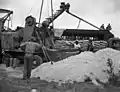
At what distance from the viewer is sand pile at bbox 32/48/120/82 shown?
7.52m

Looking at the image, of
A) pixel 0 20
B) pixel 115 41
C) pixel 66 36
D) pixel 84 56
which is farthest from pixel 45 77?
pixel 66 36

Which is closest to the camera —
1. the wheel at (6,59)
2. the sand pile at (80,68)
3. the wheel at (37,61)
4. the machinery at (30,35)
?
the sand pile at (80,68)

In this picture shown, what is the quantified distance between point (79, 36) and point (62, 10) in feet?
10.7

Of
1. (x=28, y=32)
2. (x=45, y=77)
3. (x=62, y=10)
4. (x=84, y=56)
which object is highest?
(x=62, y=10)

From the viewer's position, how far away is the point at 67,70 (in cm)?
801

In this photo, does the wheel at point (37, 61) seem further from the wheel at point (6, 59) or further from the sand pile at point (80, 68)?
the sand pile at point (80, 68)

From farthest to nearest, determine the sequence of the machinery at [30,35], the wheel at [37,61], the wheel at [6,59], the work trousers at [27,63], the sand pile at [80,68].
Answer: the wheel at [6,59] → the machinery at [30,35] → the wheel at [37,61] → the work trousers at [27,63] → the sand pile at [80,68]

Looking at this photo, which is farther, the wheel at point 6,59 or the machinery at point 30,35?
the wheel at point 6,59

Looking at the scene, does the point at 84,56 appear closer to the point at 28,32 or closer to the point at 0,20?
the point at 28,32

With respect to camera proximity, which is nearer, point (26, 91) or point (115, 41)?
point (26, 91)

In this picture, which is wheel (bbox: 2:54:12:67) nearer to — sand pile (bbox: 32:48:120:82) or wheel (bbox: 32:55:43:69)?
wheel (bbox: 32:55:43:69)

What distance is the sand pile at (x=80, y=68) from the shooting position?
7522 mm

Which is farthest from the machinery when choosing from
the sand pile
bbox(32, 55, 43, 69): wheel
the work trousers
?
the work trousers

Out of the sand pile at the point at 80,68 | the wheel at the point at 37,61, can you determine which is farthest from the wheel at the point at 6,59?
the sand pile at the point at 80,68
